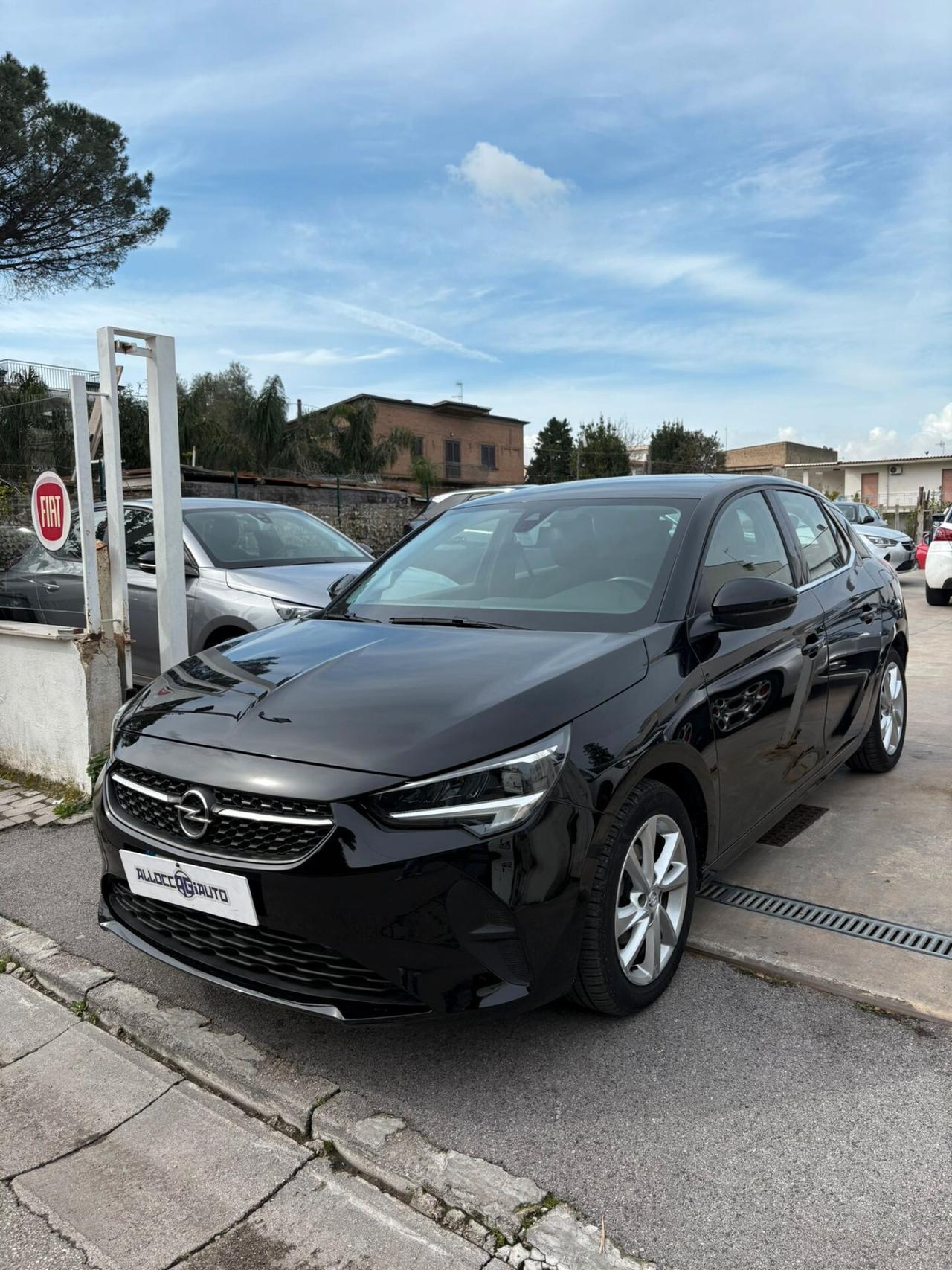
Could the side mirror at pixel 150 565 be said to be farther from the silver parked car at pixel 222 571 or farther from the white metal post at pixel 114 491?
the white metal post at pixel 114 491

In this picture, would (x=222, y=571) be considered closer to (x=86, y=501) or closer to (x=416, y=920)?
(x=86, y=501)

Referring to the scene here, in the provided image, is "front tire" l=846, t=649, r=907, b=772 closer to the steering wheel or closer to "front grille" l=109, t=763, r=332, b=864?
the steering wheel

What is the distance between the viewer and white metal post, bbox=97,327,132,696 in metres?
4.70

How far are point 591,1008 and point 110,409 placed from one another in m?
3.68

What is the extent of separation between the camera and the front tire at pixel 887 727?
4.84 metres

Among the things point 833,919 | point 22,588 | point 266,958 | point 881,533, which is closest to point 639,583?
point 833,919

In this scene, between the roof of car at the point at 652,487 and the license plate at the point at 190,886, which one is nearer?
the license plate at the point at 190,886

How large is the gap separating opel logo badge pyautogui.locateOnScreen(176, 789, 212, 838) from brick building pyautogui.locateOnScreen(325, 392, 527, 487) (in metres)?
44.3

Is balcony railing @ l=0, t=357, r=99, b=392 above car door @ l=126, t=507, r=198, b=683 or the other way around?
above

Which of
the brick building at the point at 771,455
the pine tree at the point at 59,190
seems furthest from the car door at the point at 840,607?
the brick building at the point at 771,455

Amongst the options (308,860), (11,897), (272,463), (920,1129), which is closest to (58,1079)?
(308,860)

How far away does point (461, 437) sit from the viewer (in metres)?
52.6

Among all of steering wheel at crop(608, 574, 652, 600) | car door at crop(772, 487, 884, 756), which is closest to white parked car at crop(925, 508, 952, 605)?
car door at crop(772, 487, 884, 756)

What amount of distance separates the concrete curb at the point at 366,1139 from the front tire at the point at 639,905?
0.57 m
